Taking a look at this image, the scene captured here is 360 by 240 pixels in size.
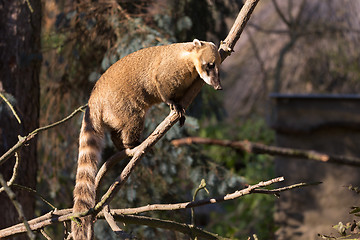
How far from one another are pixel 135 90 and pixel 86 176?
71 cm

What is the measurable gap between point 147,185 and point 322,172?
6.09 feet

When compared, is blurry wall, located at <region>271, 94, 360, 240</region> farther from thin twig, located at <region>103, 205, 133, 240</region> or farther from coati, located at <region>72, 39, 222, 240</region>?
thin twig, located at <region>103, 205, 133, 240</region>

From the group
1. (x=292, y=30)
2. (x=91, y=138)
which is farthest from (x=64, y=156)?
(x=292, y=30)

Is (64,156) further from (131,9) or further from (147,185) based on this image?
(131,9)

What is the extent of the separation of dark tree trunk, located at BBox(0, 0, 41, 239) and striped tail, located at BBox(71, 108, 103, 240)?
106cm

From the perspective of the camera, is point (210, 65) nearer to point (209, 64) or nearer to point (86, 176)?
point (209, 64)

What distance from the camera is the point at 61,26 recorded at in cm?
439

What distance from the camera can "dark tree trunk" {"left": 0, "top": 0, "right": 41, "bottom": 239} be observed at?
12.3 ft

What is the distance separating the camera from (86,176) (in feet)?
8.48

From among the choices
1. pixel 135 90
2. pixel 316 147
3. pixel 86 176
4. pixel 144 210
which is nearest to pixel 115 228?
pixel 144 210

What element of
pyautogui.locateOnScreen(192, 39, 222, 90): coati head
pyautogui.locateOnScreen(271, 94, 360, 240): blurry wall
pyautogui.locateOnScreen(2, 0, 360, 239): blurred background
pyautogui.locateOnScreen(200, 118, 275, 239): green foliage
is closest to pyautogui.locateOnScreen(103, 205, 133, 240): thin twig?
pyautogui.locateOnScreen(192, 39, 222, 90): coati head

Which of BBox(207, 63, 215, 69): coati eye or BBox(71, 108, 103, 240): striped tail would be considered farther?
BBox(207, 63, 215, 69): coati eye

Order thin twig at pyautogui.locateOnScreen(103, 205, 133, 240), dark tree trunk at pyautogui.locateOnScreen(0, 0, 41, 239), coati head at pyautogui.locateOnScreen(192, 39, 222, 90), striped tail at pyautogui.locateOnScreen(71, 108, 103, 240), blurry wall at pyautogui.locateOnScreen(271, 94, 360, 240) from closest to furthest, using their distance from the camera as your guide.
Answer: thin twig at pyautogui.locateOnScreen(103, 205, 133, 240)
striped tail at pyautogui.locateOnScreen(71, 108, 103, 240)
coati head at pyautogui.locateOnScreen(192, 39, 222, 90)
dark tree trunk at pyautogui.locateOnScreen(0, 0, 41, 239)
blurry wall at pyautogui.locateOnScreen(271, 94, 360, 240)

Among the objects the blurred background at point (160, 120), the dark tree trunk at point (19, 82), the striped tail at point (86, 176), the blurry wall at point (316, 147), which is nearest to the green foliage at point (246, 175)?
the blurred background at point (160, 120)
